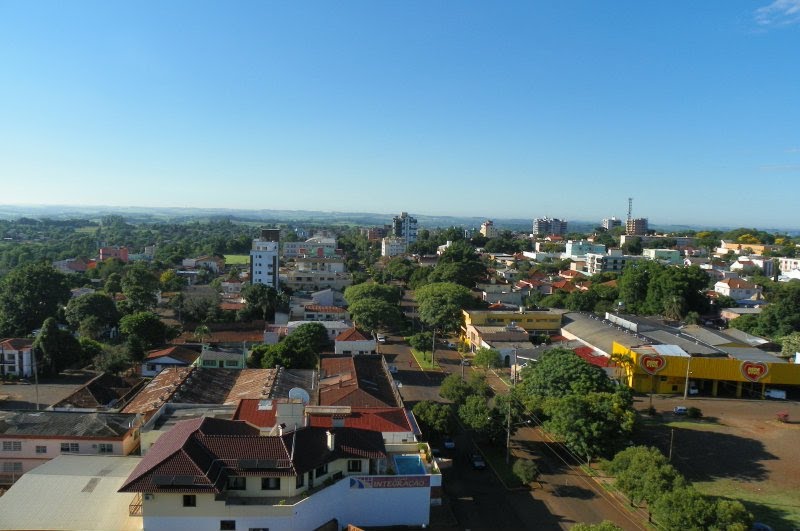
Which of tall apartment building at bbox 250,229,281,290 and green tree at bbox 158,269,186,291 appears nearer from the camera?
tall apartment building at bbox 250,229,281,290

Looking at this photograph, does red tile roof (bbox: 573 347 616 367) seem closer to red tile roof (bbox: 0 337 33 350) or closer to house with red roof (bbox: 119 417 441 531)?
house with red roof (bbox: 119 417 441 531)

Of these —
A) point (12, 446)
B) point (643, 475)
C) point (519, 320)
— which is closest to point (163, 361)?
point (12, 446)

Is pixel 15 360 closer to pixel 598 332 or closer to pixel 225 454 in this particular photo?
pixel 225 454

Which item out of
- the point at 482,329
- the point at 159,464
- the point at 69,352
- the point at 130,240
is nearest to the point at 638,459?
the point at 159,464

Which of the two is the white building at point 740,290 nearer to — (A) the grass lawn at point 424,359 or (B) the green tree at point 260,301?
(A) the grass lawn at point 424,359

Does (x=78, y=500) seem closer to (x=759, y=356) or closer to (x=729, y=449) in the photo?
(x=729, y=449)

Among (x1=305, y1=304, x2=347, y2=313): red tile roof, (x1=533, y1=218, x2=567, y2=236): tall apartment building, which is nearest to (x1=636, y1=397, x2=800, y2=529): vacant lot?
(x1=305, y1=304, x2=347, y2=313): red tile roof

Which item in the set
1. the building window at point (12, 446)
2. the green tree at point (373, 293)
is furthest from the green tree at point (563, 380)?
the green tree at point (373, 293)
